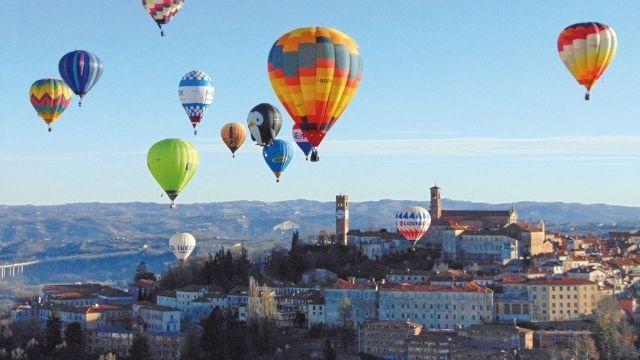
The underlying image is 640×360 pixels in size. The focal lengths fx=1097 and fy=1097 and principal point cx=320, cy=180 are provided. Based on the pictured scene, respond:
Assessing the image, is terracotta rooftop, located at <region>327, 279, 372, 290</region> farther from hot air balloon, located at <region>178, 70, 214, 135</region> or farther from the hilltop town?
hot air balloon, located at <region>178, 70, 214, 135</region>

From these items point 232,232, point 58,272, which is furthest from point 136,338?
point 232,232

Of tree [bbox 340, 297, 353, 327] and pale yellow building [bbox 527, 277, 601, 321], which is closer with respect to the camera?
pale yellow building [bbox 527, 277, 601, 321]

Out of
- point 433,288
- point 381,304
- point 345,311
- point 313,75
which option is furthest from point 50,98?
point 313,75

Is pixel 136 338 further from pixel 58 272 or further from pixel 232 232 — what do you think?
pixel 232 232

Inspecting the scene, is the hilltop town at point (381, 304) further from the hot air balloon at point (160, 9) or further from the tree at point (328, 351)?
the hot air balloon at point (160, 9)

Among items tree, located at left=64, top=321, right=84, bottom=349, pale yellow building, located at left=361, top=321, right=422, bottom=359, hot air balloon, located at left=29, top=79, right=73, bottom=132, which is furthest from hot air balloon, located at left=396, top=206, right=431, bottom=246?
hot air balloon, located at left=29, top=79, right=73, bottom=132
